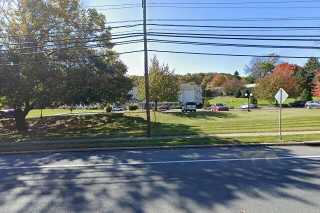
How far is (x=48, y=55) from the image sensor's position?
23.0 metres

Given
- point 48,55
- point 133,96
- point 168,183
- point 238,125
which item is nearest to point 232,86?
point 133,96

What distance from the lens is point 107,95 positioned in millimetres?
29359

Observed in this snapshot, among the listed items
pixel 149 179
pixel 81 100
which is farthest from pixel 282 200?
pixel 81 100

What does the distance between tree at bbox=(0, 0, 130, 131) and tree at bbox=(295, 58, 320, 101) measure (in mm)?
59928

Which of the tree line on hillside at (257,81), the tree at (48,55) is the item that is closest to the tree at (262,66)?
the tree line on hillside at (257,81)

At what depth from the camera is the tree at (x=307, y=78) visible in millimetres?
74938

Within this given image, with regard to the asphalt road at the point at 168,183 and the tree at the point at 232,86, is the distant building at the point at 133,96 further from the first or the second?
the tree at the point at 232,86

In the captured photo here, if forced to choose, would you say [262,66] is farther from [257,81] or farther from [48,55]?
[48,55]

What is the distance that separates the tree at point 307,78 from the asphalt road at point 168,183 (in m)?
68.6

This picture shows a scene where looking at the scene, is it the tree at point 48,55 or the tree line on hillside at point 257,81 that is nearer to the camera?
the tree at point 48,55

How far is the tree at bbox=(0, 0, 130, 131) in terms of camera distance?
2188cm

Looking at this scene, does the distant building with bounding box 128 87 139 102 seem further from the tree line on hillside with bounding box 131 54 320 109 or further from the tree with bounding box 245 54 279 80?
the tree with bounding box 245 54 279 80

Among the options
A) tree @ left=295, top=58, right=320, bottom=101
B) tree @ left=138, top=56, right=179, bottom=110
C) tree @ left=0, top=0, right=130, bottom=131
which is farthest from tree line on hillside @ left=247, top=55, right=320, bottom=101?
tree @ left=0, top=0, right=130, bottom=131

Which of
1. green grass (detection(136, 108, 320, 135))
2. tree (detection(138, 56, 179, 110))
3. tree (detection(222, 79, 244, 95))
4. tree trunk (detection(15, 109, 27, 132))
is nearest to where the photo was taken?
green grass (detection(136, 108, 320, 135))
